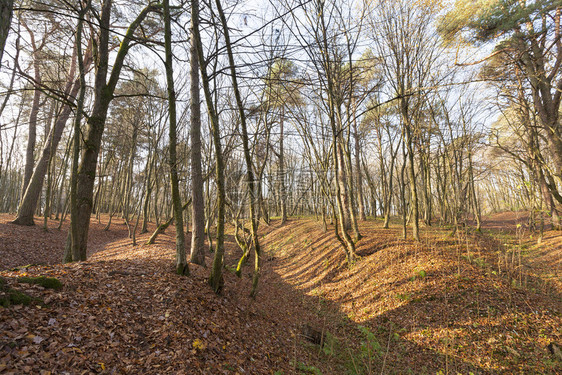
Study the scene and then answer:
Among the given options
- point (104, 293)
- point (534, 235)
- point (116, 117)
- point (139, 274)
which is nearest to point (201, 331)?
point (104, 293)

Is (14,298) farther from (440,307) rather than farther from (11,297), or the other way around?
(440,307)

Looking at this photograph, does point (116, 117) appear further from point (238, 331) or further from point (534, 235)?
point (534, 235)

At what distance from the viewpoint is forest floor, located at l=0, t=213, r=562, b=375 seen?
2705mm

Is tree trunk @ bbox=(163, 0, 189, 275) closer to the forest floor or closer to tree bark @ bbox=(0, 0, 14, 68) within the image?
the forest floor

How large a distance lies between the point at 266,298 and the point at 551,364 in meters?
5.98

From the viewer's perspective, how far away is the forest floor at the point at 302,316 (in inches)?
106

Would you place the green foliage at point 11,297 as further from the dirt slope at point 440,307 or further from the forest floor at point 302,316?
the dirt slope at point 440,307

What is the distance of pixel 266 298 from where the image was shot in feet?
23.9

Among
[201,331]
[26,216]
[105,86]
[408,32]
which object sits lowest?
[201,331]

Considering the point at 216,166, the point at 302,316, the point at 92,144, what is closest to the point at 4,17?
the point at 92,144

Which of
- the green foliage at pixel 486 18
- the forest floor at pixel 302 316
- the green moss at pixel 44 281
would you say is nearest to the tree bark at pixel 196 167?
the forest floor at pixel 302 316

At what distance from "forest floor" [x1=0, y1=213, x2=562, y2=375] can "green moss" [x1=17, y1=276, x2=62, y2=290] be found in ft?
0.22

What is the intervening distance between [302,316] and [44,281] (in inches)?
223

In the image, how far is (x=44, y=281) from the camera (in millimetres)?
3256
